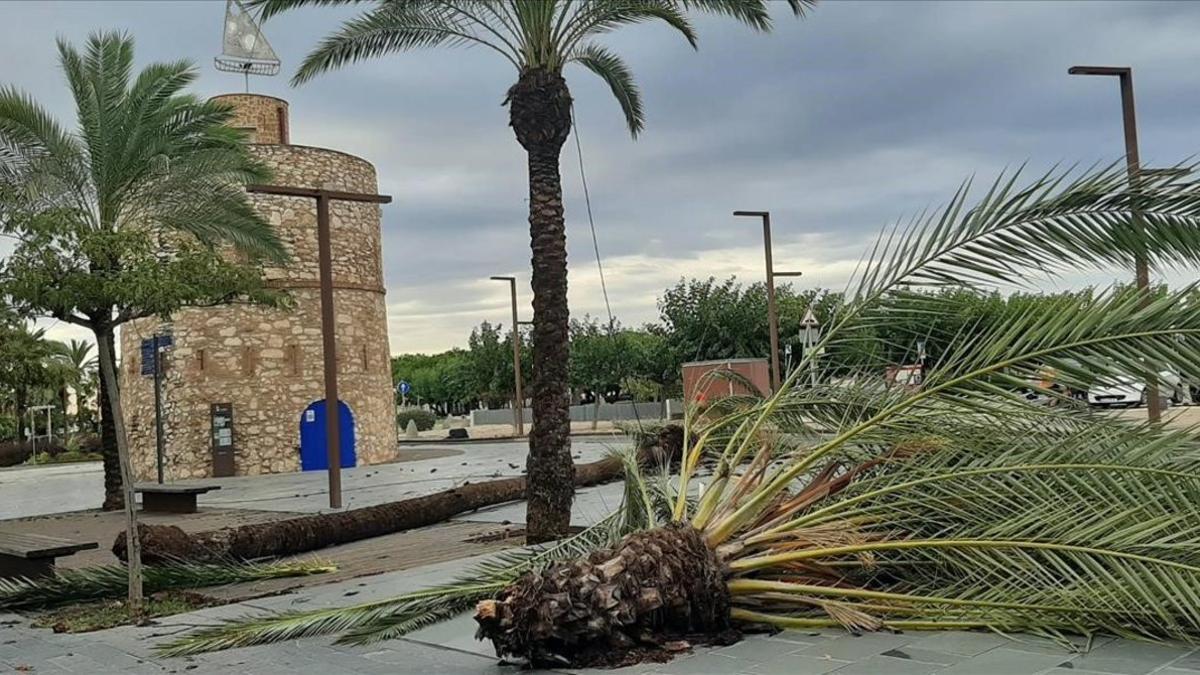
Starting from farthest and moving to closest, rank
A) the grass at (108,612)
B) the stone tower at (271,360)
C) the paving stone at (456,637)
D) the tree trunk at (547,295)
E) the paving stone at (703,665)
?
the stone tower at (271,360)
the tree trunk at (547,295)
the grass at (108,612)
the paving stone at (456,637)
the paving stone at (703,665)

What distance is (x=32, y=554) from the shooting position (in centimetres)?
794

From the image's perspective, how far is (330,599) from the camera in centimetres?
704

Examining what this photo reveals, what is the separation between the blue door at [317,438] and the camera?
2566 cm

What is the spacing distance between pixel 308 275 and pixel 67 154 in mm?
10955

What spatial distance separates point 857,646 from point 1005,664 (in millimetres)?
663

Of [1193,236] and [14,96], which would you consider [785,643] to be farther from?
[14,96]

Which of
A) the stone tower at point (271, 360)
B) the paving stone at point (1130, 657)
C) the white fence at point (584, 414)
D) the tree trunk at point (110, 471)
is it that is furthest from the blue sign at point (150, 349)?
the white fence at point (584, 414)

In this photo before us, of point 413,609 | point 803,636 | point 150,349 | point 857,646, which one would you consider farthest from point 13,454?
point 857,646

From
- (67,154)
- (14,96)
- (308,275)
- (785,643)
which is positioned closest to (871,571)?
(785,643)

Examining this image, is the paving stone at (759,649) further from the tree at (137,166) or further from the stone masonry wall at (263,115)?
the stone masonry wall at (263,115)

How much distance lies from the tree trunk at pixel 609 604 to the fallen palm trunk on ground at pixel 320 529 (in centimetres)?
179

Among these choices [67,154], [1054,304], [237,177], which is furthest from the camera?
[237,177]

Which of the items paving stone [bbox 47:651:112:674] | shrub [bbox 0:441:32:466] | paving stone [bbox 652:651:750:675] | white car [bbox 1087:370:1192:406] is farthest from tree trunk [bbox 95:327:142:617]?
shrub [bbox 0:441:32:466]

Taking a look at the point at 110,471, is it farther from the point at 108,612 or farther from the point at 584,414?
the point at 584,414
